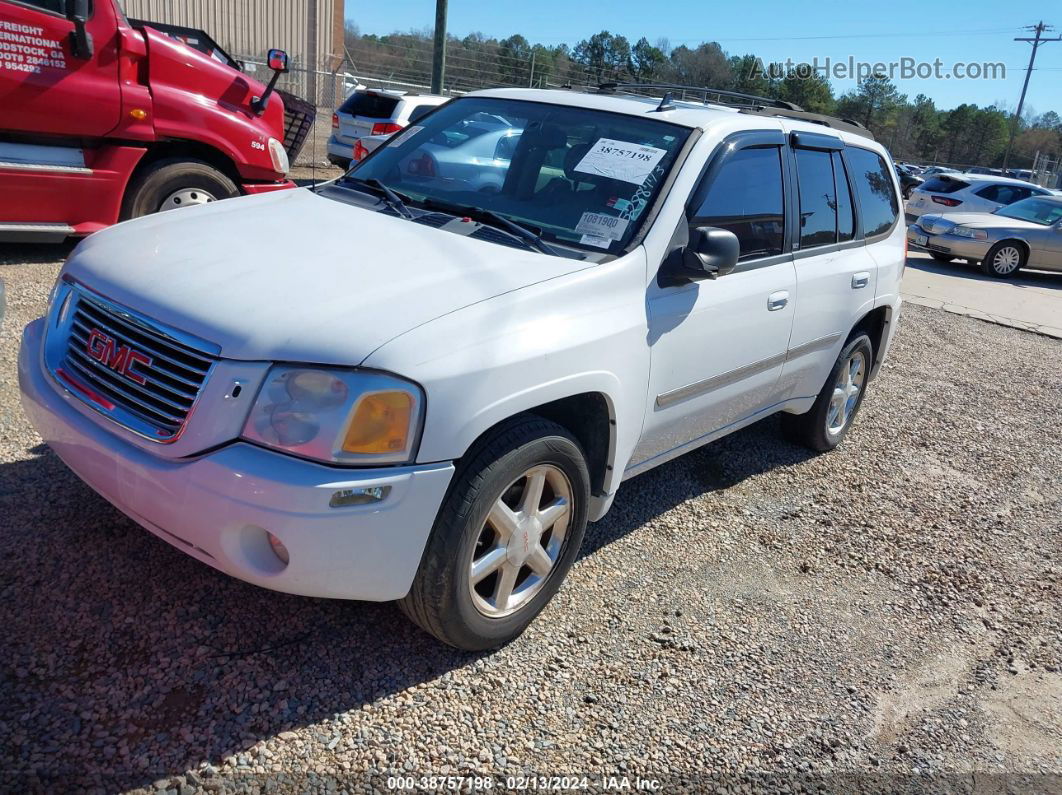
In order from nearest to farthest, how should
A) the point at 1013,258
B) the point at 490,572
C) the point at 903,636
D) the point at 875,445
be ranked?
the point at 490,572 < the point at 903,636 < the point at 875,445 < the point at 1013,258

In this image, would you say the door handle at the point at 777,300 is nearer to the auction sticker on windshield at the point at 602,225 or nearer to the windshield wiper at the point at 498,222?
the auction sticker on windshield at the point at 602,225

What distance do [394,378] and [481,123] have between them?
214cm

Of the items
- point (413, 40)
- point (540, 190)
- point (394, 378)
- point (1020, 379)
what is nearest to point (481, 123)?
point (540, 190)

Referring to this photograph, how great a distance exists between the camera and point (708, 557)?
395 cm

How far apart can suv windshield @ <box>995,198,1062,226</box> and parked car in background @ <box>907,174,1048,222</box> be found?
157cm

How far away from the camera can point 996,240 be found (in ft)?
47.0

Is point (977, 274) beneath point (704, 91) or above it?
beneath

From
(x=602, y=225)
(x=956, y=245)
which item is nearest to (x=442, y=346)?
(x=602, y=225)

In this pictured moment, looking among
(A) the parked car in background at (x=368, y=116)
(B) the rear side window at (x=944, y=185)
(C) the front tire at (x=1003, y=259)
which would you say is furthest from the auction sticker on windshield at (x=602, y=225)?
(B) the rear side window at (x=944, y=185)

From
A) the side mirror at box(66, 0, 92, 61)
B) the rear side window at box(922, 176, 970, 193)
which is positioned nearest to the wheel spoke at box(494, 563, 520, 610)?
the side mirror at box(66, 0, 92, 61)

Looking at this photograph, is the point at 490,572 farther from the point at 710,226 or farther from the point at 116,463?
the point at 710,226

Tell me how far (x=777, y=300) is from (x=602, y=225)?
1.11 meters

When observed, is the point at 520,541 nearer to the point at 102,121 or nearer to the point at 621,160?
the point at 621,160

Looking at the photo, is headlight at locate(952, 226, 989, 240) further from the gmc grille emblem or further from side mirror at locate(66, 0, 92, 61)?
the gmc grille emblem
